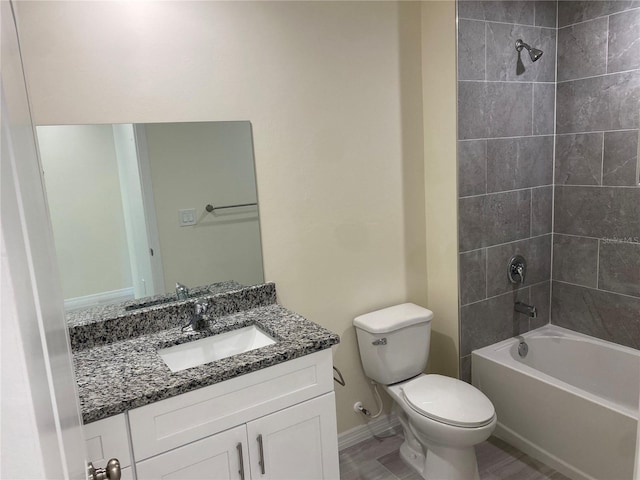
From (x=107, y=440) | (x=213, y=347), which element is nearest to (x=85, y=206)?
(x=213, y=347)

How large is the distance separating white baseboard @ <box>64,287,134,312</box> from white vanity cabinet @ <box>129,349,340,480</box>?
1.99 ft

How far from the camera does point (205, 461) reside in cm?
Result: 164

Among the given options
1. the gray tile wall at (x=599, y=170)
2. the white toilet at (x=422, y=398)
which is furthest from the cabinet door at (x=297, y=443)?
the gray tile wall at (x=599, y=170)

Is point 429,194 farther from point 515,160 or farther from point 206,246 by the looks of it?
point 206,246

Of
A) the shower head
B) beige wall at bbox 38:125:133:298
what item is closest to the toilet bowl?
beige wall at bbox 38:125:133:298

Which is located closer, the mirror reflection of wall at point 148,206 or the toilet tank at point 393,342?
the mirror reflection of wall at point 148,206

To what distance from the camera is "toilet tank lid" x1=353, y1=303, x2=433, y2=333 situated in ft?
7.95

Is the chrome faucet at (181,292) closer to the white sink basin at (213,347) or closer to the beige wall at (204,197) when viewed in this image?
the beige wall at (204,197)

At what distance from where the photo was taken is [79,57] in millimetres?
1768

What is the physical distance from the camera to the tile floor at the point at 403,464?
2.39 m

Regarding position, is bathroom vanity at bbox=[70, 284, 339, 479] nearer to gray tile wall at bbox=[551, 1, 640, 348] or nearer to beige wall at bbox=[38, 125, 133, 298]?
beige wall at bbox=[38, 125, 133, 298]

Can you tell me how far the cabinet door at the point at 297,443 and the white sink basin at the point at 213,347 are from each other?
0.30 metres

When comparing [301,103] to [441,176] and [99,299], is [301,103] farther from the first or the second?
[99,299]

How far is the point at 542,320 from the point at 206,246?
7.06ft
